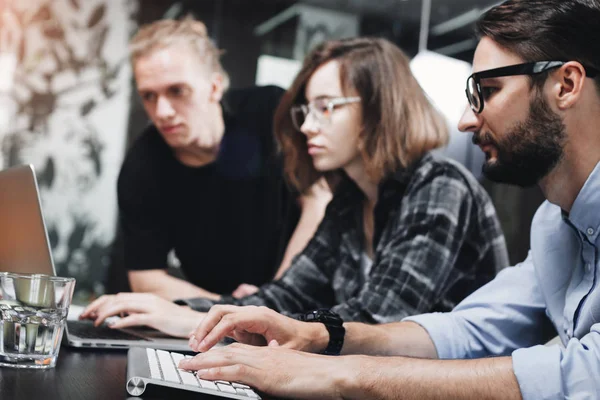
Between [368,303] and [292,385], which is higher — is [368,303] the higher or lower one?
the lower one

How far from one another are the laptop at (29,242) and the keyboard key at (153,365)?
0.23 meters

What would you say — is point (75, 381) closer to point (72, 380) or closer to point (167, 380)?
point (72, 380)

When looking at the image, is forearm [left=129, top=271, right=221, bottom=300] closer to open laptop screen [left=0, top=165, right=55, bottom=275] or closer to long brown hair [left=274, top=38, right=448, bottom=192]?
long brown hair [left=274, top=38, right=448, bottom=192]

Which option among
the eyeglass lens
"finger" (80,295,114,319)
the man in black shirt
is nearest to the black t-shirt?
the man in black shirt

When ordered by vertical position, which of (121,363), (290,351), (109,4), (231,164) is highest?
(109,4)

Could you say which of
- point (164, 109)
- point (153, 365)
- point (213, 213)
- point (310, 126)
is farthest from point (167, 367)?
point (164, 109)

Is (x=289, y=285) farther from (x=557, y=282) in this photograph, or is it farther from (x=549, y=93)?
(x=549, y=93)

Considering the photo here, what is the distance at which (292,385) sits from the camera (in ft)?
3.16

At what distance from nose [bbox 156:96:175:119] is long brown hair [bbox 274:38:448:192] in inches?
42.5

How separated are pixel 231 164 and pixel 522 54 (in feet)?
7.35

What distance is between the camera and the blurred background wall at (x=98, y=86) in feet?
11.5

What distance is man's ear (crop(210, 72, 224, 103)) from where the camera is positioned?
359 centimetres

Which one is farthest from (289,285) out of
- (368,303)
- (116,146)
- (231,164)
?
(116,146)

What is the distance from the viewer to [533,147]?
1352 mm
